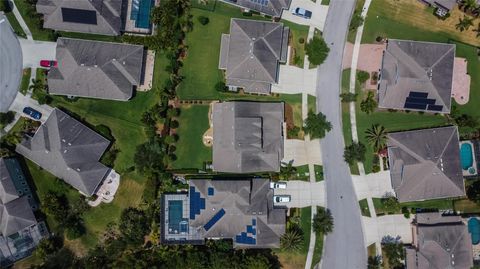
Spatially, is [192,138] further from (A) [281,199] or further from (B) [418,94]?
(B) [418,94]

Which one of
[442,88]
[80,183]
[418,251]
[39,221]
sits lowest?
[418,251]

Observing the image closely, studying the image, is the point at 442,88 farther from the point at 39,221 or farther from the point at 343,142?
the point at 39,221

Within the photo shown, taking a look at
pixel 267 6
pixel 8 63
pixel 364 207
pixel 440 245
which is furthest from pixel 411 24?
pixel 8 63

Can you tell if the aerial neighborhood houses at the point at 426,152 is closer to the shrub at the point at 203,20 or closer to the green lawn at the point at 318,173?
the green lawn at the point at 318,173

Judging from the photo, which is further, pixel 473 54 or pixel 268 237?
pixel 473 54

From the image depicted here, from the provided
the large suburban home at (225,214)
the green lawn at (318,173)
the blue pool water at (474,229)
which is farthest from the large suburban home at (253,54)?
the blue pool water at (474,229)

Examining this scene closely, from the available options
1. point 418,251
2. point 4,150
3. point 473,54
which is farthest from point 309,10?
point 4,150
